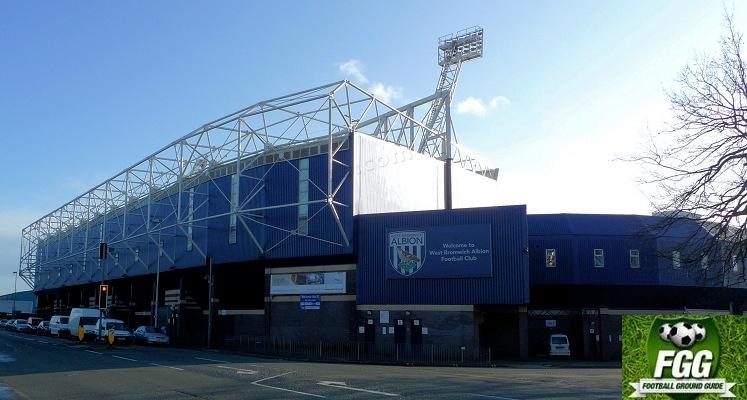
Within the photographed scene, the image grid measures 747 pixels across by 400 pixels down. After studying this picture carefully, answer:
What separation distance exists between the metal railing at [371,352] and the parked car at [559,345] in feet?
12.1

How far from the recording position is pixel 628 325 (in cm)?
498

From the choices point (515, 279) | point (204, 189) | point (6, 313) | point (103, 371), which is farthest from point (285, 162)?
point (6, 313)

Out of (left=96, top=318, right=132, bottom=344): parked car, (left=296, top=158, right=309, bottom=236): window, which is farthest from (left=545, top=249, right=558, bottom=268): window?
(left=96, top=318, right=132, bottom=344): parked car

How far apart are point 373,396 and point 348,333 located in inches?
1048

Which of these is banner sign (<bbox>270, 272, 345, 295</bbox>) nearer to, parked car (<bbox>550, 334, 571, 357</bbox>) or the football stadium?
the football stadium

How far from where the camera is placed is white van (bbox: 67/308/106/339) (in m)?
52.3

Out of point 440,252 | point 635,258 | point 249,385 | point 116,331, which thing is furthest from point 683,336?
point 116,331

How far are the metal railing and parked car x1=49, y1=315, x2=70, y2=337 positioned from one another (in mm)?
20836

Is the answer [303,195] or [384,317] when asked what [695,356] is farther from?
[303,195]

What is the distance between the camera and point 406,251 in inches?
1634

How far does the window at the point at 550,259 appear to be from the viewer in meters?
46.1

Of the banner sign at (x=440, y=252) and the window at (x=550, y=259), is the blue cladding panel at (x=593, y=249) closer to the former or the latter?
the window at (x=550, y=259)

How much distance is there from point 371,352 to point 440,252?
7349 mm

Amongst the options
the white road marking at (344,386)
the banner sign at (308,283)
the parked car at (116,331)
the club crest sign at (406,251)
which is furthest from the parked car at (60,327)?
the white road marking at (344,386)
